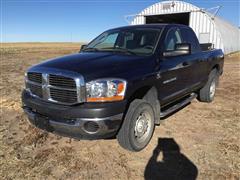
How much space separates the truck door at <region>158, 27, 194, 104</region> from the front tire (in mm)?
558

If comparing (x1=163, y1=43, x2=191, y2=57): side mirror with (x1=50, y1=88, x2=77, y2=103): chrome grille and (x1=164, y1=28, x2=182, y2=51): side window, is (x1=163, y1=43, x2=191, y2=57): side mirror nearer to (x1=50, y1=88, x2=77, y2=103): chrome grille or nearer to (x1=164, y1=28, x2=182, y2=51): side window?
(x1=164, y1=28, x2=182, y2=51): side window

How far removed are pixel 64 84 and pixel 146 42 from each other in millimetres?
1878

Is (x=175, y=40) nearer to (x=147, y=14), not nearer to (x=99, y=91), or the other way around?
(x=99, y=91)

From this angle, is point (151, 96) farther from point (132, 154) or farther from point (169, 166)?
point (169, 166)

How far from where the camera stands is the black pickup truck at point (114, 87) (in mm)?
3428

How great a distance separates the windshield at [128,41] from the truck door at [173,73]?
283 millimetres

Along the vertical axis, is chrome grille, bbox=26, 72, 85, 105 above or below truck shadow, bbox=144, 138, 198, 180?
above

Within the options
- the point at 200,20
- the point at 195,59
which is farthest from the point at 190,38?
the point at 200,20

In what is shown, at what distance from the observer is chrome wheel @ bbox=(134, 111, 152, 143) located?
4.02 meters

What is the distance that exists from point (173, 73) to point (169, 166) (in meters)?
1.80

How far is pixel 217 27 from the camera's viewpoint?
19.1m

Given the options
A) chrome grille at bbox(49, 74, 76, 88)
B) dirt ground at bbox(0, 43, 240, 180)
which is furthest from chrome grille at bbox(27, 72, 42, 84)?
dirt ground at bbox(0, 43, 240, 180)

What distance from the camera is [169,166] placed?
3684 mm

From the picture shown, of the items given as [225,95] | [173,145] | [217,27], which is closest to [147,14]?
[217,27]
